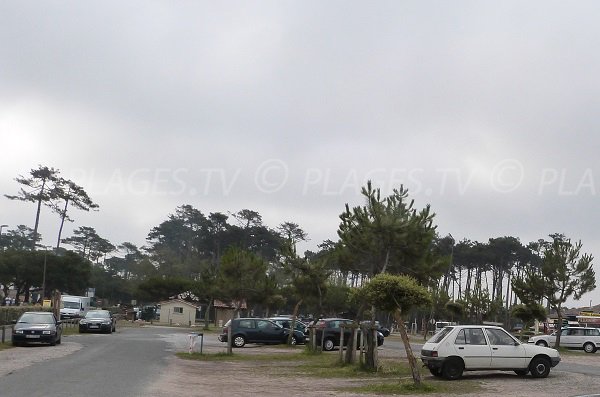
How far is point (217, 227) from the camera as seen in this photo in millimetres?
104375

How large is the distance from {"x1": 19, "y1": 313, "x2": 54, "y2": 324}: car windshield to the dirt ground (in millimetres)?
9674

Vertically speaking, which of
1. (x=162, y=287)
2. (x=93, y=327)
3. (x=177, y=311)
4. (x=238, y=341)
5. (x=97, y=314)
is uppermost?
(x=162, y=287)

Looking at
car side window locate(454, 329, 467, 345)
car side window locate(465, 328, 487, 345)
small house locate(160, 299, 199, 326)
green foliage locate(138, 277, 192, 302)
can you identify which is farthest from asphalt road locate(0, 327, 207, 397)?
green foliage locate(138, 277, 192, 302)

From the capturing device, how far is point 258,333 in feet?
123

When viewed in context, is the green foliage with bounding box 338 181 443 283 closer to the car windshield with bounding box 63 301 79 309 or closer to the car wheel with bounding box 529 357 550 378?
the car wheel with bounding box 529 357 550 378

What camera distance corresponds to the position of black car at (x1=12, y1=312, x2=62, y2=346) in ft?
93.2

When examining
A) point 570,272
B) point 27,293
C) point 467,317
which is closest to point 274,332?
point 570,272

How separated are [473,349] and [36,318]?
63.3 feet

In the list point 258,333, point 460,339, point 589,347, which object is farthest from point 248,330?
point 589,347

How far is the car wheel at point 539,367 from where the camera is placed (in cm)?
1955

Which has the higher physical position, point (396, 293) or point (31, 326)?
point (396, 293)

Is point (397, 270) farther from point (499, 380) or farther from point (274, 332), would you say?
point (274, 332)

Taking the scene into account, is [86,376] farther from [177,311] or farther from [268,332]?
[177,311]

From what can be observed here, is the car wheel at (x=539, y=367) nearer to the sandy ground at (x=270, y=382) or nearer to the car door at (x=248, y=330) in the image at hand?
the sandy ground at (x=270, y=382)
